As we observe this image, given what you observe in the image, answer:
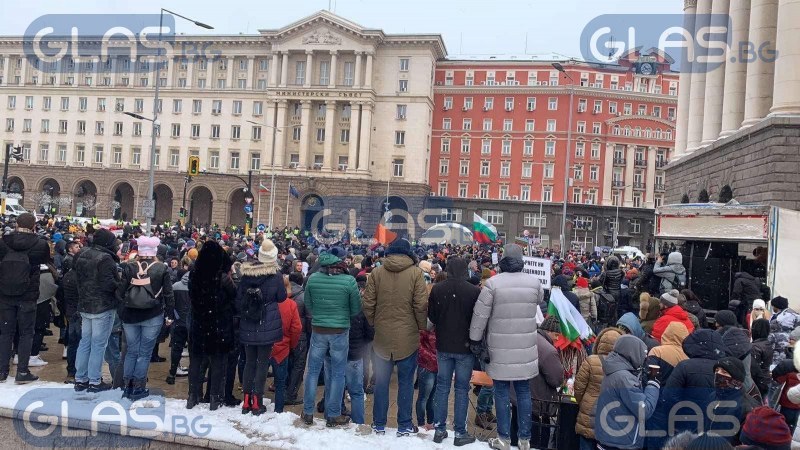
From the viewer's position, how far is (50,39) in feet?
177

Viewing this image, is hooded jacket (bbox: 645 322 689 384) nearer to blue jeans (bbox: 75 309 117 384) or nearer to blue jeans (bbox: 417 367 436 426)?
blue jeans (bbox: 417 367 436 426)

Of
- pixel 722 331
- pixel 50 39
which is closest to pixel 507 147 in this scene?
pixel 50 39

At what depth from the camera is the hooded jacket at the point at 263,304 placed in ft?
21.7

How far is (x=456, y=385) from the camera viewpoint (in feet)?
20.7

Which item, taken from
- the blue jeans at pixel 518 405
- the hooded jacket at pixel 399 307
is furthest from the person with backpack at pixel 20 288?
the blue jeans at pixel 518 405

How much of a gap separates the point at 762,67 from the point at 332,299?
2027cm

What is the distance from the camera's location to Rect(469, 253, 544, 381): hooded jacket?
5934mm

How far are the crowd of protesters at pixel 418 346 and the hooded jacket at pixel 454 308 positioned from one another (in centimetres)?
1

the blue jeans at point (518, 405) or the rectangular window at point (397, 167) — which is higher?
the rectangular window at point (397, 167)

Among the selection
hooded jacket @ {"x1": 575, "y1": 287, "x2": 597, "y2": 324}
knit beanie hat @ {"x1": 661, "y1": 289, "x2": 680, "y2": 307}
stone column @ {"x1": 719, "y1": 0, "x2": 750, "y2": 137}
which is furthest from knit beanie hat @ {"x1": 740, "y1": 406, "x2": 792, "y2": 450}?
stone column @ {"x1": 719, "y1": 0, "x2": 750, "y2": 137}

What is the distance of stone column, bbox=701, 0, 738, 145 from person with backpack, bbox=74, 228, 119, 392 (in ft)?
84.7

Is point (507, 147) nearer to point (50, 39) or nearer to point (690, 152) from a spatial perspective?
point (690, 152)

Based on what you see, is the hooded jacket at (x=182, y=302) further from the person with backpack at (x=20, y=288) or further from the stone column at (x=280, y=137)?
the stone column at (x=280, y=137)

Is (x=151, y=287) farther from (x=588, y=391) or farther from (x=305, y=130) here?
(x=305, y=130)
